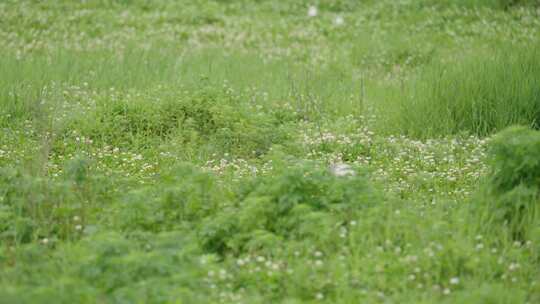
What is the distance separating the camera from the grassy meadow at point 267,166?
4492 millimetres

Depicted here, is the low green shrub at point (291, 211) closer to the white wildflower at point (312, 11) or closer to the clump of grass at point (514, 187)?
the clump of grass at point (514, 187)

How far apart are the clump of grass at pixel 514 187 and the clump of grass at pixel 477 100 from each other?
2507 mm

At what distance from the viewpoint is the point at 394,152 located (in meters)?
7.38

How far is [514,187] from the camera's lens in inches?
211

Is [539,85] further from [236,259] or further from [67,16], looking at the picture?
[67,16]

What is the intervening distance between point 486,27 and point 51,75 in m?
8.27

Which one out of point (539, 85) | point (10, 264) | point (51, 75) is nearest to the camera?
point (10, 264)

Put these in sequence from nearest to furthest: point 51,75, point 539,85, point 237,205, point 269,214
A: point 269,214
point 237,205
point 539,85
point 51,75

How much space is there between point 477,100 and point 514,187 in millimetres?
3068

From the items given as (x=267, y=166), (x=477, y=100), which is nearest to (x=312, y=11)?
(x=477, y=100)

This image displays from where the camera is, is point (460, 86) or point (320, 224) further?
point (460, 86)

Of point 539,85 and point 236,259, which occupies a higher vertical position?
point 539,85

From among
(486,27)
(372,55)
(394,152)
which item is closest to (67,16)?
(372,55)

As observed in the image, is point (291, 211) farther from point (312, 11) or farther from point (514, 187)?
point (312, 11)
